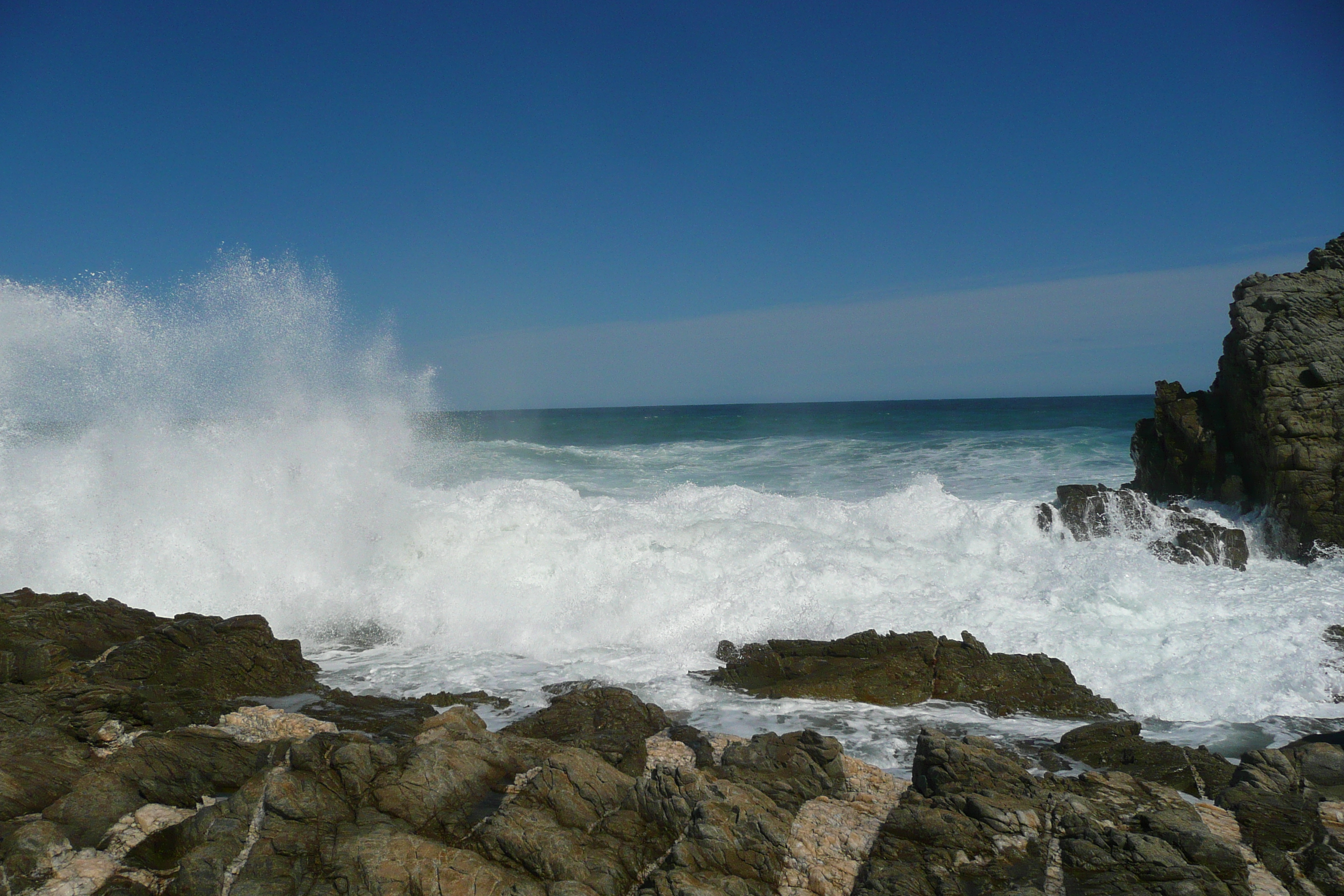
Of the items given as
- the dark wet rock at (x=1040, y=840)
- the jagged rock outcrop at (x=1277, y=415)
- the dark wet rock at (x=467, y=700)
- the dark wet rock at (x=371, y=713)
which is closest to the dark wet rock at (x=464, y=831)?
the dark wet rock at (x=1040, y=840)

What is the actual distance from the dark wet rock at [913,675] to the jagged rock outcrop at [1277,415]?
7.53 m

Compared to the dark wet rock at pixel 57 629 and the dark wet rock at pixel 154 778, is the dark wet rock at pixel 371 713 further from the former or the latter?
the dark wet rock at pixel 57 629

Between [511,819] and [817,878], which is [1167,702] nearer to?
[817,878]

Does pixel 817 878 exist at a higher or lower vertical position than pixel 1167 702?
higher

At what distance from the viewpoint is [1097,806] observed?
5.18 m

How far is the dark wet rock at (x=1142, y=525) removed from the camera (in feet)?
41.9

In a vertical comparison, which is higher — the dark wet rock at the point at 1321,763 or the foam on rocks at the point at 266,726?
the foam on rocks at the point at 266,726

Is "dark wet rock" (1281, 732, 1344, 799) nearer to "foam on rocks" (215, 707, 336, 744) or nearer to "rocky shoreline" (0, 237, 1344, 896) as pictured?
"rocky shoreline" (0, 237, 1344, 896)

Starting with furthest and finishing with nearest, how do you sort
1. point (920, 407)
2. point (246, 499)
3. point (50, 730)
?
1. point (920, 407)
2. point (246, 499)
3. point (50, 730)

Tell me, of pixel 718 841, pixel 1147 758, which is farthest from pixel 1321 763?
pixel 718 841

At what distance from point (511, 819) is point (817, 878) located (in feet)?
6.45

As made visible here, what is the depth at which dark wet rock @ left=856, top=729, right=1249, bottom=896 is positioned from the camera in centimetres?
446

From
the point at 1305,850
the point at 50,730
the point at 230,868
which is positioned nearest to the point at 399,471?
the point at 50,730

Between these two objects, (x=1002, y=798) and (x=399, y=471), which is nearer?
(x=1002, y=798)
